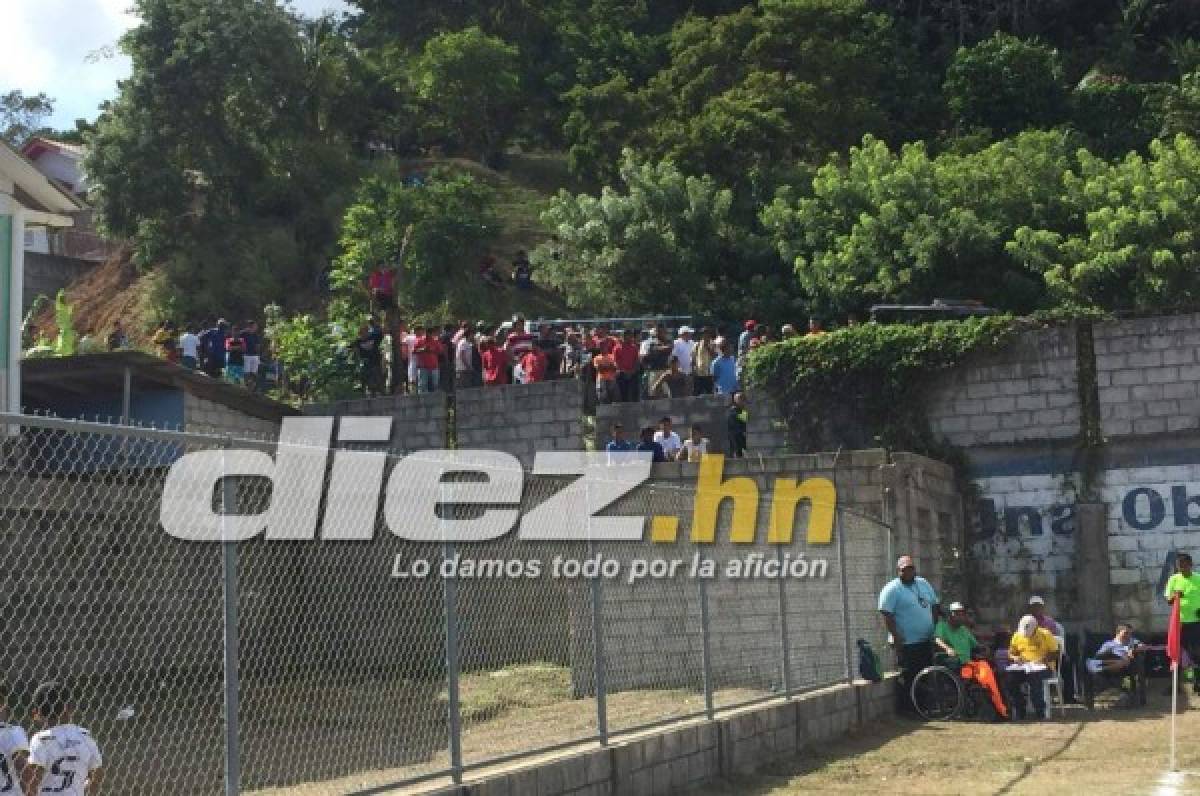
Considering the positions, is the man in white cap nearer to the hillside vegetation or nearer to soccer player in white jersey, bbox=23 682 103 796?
the hillside vegetation

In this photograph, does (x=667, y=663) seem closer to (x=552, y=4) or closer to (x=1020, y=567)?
(x=1020, y=567)

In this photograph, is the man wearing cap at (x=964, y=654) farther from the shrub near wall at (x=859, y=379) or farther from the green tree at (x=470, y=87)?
the green tree at (x=470, y=87)

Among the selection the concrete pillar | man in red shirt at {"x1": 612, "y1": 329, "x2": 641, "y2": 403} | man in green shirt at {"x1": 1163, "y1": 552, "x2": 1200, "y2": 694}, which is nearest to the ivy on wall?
man in red shirt at {"x1": 612, "y1": 329, "x2": 641, "y2": 403}

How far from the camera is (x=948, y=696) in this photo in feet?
54.1

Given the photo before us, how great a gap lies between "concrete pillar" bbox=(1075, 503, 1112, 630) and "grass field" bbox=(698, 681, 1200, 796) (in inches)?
183

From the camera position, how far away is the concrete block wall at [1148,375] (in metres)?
21.5

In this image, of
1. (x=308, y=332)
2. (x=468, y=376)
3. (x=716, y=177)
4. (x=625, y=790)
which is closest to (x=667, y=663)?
(x=625, y=790)

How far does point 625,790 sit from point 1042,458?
13.3m

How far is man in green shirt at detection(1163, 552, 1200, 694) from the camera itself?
715 inches

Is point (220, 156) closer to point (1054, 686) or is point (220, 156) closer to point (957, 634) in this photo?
point (957, 634)

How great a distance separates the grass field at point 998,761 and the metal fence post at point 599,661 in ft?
5.21

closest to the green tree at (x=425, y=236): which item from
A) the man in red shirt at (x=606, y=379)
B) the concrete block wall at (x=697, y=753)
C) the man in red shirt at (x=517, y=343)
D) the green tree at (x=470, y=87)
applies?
the green tree at (x=470, y=87)

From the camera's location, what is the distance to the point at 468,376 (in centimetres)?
2533

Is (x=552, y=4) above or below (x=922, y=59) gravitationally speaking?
above
